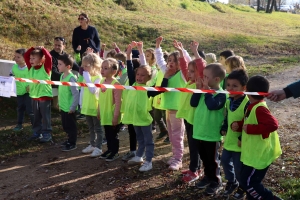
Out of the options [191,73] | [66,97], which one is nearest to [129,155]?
[66,97]

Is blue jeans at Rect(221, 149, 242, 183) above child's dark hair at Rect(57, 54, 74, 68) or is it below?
below

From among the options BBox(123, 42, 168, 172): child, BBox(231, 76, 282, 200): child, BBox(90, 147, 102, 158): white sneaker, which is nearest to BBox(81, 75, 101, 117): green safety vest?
BBox(90, 147, 102, 158): white sneaker

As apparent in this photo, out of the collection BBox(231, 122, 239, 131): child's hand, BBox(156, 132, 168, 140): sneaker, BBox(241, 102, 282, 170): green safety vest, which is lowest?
BBox(156, 132, 168, 140): sneaker

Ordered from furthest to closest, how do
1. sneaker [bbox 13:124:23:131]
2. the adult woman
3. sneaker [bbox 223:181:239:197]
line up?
the adult woman < sneaker [bbox 13:124:23:131] < sneaker [bbox 223:181:239:197]

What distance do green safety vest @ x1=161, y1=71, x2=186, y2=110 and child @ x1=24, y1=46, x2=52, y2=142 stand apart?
2520 millimetres

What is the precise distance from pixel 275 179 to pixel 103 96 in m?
3.01

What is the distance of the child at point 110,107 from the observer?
6.20 metres

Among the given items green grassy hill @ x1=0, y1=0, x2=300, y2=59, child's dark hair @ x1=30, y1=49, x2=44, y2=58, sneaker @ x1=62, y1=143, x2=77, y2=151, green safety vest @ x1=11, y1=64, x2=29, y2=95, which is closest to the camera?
sneaker @ x1=62, y1=143, x2=77, y2=151

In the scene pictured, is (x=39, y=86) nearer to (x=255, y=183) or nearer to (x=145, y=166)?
(x=145, y=166)

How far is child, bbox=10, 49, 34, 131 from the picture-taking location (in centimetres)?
784

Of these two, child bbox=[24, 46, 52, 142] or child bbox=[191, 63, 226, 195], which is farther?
child bbox=[24, 46, 52, 142]

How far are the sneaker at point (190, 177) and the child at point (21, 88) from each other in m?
4.00

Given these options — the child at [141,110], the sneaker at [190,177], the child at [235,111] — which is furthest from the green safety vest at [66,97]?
the child at [235,111]

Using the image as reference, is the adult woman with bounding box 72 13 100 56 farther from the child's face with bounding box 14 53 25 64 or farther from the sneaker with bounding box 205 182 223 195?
the sneaker with bounding box 205 182 223 195
